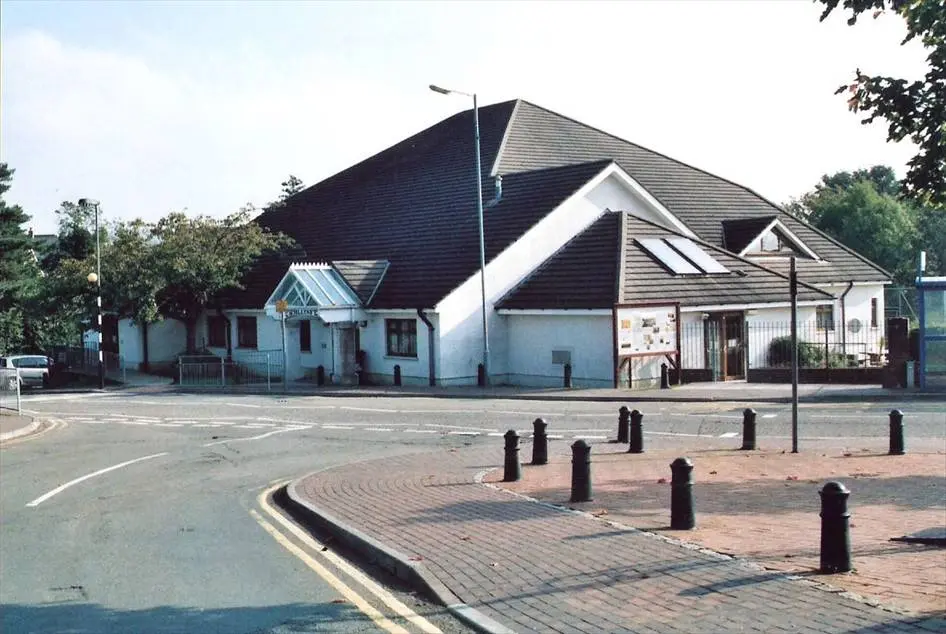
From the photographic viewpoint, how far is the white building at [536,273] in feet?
110

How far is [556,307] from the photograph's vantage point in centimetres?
3356

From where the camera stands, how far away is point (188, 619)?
26.1ft

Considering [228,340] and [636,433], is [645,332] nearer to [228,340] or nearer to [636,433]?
[636,433]

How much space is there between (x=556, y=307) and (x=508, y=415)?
9028mm

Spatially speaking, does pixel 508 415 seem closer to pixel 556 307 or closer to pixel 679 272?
pixel 556 307

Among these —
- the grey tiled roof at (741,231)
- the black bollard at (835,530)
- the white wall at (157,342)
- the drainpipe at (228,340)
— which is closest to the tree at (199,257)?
the drainpipe at (228,340)

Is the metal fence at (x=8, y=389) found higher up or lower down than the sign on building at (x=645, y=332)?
lower down

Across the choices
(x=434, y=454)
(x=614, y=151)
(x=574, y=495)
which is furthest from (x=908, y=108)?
(x=614, y=151)

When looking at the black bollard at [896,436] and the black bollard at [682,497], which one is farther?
the black bollard at [896,436]

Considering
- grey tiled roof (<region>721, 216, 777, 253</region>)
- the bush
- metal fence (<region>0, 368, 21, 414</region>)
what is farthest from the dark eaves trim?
metal fence (<region>0, 368, 21, 414</region>)

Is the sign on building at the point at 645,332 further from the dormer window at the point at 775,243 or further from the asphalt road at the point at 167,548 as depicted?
the asphalt road at the point at 167,548

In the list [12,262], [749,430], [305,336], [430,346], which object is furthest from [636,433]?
[12,262]

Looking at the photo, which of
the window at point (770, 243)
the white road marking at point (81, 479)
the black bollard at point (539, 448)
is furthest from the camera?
the window at point (770, 243)

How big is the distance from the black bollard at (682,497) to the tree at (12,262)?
54.8 metres
